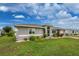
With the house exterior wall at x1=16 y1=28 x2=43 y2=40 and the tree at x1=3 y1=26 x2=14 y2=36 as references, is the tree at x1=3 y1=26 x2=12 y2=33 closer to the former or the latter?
the tree at x1=3 y1=26 x2=14 y2=36

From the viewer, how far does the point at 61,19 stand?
17.9 ft

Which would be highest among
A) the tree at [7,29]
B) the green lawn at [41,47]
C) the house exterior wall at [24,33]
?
the tree at [7,29]

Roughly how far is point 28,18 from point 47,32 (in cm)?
37

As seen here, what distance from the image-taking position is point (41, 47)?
17.9ft

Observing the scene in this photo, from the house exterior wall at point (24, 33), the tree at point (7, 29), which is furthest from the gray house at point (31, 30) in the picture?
the tree at point (7, 29)

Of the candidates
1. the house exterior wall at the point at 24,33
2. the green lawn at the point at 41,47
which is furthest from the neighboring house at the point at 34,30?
the green lawn at the point at 41,47

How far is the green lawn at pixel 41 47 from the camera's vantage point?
5438 millimetres

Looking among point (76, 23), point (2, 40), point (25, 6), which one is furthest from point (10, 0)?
point (76, 23)

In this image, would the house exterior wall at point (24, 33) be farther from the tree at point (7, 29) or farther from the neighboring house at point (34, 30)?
the tree at point (7, 29)

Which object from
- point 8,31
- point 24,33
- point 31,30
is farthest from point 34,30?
point 8,31

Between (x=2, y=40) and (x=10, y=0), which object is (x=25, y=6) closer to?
(x=10, y=0)

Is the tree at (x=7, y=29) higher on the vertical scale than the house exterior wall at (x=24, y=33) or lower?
higher

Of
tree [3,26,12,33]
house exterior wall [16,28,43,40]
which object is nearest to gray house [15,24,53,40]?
house exterior wall [16,28,43,40]

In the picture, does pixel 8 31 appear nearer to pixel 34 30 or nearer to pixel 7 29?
pixel 7 29
